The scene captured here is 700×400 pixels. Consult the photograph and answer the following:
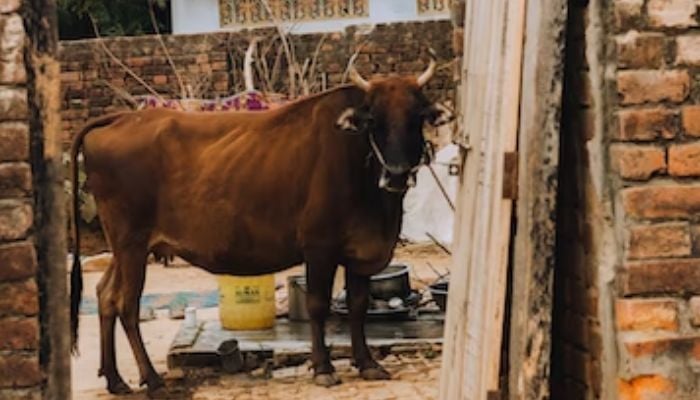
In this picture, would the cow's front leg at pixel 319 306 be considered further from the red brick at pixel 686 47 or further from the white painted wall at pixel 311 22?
the white painted wall at pixel 311 22

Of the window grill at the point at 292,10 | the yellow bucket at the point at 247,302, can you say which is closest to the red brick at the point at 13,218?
the yellow bucket at the point at 247,302

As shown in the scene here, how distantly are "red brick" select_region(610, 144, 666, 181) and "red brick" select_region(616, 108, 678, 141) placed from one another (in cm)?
3

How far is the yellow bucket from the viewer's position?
27.7ft

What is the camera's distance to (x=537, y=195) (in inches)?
141

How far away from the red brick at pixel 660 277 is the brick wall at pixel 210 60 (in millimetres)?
9353

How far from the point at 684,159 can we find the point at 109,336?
190 inches

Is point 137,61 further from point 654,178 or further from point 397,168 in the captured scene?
point 654,178

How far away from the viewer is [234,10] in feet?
59.2

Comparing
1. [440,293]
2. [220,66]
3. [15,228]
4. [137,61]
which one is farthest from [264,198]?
[137,61]

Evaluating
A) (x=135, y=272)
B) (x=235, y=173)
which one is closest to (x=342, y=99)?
(x=235, y=173)

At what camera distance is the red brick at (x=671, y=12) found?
341 cm

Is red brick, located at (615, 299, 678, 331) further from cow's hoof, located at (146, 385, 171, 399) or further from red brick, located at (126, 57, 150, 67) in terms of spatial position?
red brick, located at (126, 57, 150, 67)

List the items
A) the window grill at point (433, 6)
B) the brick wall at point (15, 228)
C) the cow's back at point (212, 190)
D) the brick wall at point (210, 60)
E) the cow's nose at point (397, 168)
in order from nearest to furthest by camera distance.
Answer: the brick wall at point (15, 228)
the cow's nose at point (397, 168)
the cow's back at point (212, 190)
the brick wall at point (210, 60)
the window grill at point (433, 6)

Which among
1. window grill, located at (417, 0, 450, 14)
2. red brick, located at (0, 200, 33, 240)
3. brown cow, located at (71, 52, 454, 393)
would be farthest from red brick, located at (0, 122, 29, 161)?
window grill, located at (417, 0, 450, 14)
